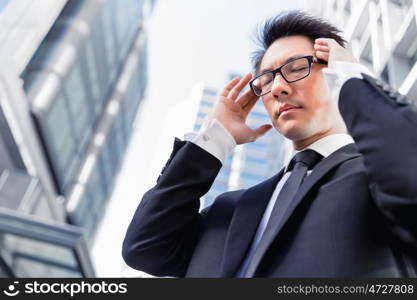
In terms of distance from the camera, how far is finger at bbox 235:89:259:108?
190cm

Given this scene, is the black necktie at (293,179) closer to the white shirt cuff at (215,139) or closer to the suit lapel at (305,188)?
the suit lapel at (305,188)

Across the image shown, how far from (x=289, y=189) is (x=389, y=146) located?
1.36ft

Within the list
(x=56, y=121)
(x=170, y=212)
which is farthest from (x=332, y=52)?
(x=56, y=121)

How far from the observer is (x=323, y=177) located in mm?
1245

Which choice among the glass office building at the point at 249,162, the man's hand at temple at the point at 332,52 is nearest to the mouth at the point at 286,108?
the man's hand at temple at the point at 332,52

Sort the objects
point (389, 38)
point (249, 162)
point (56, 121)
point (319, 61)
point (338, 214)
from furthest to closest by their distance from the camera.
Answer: point (249, 162) < point (56, 121) < point (389, 38) < point (319, 61) < point (338, 214)

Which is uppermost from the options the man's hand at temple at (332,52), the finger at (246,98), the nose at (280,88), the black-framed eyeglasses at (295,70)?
the man's hand at temple at (332,52)

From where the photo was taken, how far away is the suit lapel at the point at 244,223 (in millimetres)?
1274

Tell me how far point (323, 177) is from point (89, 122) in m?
26.6

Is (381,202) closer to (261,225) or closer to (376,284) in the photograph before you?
(376,284)

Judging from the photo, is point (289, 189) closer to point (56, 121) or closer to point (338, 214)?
point (338, 214)

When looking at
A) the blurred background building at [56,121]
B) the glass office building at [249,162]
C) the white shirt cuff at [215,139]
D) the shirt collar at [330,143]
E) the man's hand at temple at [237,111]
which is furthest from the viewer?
the glass office building at [249,162]

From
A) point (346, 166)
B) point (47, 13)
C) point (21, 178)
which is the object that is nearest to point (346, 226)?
point (346, 166)

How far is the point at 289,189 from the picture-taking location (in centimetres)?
133
